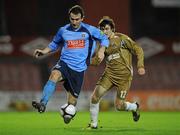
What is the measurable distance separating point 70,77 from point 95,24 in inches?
453

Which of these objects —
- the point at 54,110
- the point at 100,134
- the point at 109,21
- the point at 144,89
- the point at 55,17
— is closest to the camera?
the point at 100,134

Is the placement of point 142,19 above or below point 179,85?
above

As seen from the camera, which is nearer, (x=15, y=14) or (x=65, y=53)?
(x=65, y=53)

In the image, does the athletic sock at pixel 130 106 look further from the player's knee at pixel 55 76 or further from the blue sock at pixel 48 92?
the blue sock at pixel 48 92

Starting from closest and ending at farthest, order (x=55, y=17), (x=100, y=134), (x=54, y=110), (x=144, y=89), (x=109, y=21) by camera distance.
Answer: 1. (x=100, y=134)
2. (x=109, y=21)
3. (x=54, y=110)
4. (x=144, y=89)
5. (x=55, y=17)

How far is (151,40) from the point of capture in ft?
76.4

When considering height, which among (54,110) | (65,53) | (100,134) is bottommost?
(54,110)

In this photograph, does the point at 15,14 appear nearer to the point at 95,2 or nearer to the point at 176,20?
the point at 95,2

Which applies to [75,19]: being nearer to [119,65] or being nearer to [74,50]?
[74,50]

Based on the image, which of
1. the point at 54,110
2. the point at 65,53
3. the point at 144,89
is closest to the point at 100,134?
the point at 65,53

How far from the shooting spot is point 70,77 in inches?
455

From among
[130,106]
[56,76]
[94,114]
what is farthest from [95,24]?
[56,76]

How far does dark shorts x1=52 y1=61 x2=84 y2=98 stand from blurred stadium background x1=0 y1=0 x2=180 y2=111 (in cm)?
913

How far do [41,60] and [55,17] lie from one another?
6.46 feet
